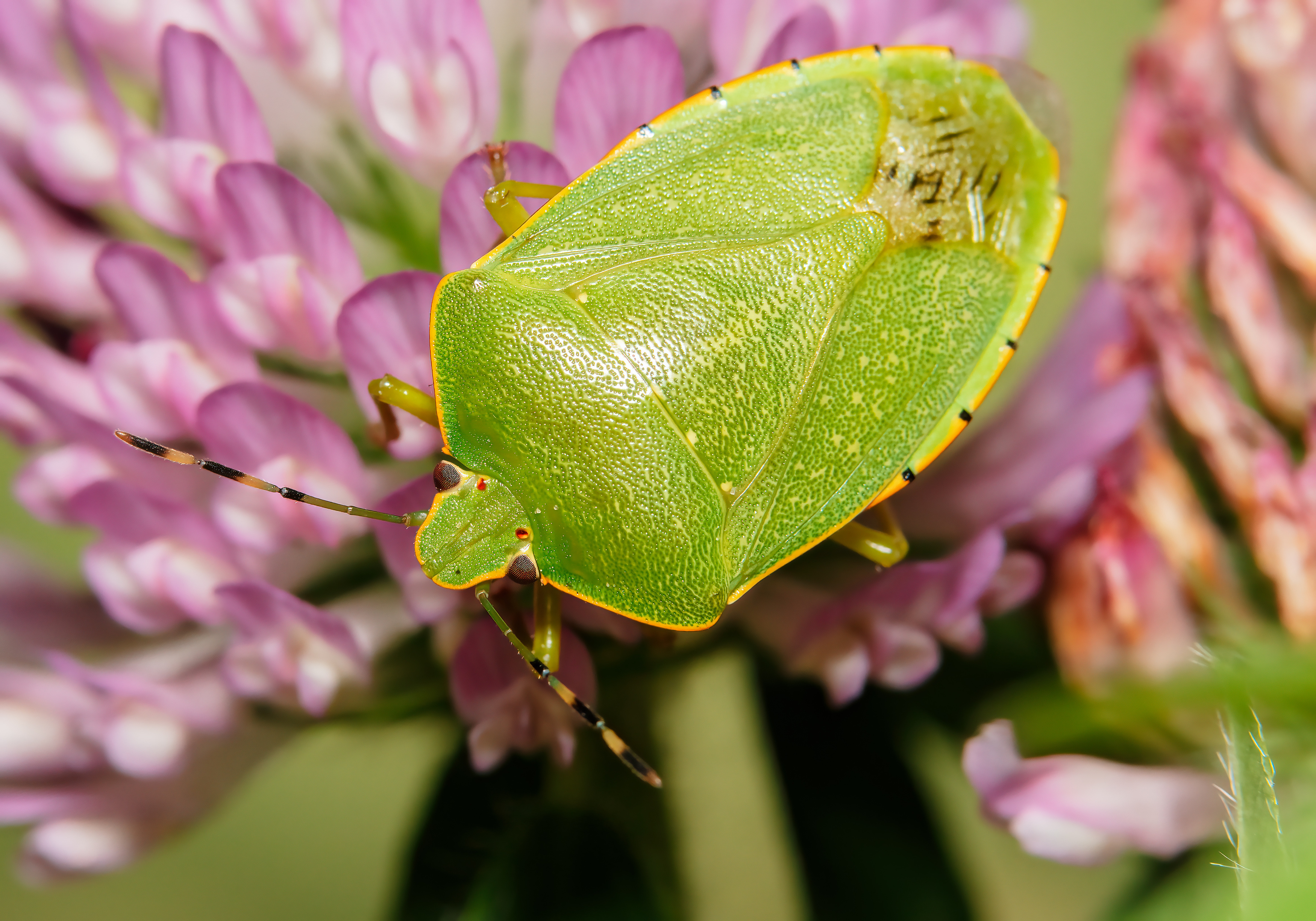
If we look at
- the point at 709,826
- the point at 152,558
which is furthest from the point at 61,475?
the point at 709,826

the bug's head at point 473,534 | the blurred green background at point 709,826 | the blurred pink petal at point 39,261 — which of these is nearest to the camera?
the bug's head at point 473,534

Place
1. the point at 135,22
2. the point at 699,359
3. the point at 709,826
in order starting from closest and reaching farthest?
the point at 699,359
the point at 135,22
the point at 709,826

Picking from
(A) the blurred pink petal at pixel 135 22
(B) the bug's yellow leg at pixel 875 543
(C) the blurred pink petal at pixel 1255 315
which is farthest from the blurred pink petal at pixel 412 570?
(C) the blurred pink petal at pixel 1255 315

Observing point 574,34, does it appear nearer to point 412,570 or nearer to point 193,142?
point 193,142

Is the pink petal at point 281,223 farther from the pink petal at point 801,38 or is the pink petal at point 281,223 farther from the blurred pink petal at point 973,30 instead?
the blurred pink petal at point 973,30

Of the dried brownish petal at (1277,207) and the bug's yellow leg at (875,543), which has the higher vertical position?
the dried brownish petal at (1277,207)

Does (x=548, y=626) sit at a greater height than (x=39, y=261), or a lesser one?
lesser
